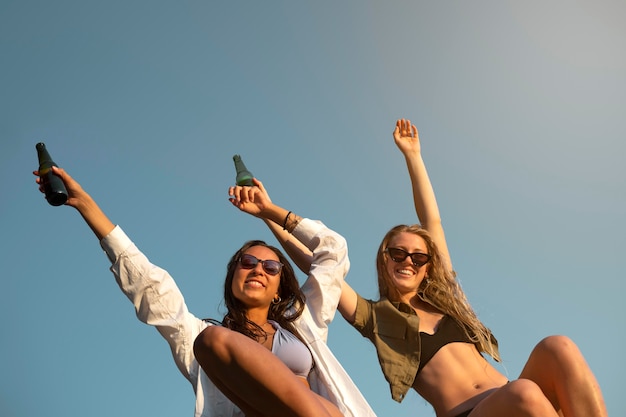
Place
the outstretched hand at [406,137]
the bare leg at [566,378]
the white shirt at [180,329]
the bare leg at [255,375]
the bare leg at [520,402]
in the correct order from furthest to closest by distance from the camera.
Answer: the outstretched hand at [406,137]
the white shirt at [180,329]
the bare leg at [566,378]
the bare leg at [520,402]
the bare leg at [255,375]

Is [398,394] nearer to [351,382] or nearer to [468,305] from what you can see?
[351,382]

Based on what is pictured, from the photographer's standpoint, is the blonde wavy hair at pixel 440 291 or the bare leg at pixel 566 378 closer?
the bare leg at pixel 566 378

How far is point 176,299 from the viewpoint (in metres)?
4.48

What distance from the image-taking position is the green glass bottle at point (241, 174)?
18.8 ft

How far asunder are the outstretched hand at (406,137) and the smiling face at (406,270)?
1.18m

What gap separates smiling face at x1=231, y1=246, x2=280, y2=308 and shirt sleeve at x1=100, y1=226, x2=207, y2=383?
501mm

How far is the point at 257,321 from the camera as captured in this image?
491cm

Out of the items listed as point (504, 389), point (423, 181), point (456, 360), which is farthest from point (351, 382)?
point (423, 181)

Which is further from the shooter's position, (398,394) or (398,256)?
(398,256)

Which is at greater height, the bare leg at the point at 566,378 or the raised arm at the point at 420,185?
the raised arm at the point at 420,185

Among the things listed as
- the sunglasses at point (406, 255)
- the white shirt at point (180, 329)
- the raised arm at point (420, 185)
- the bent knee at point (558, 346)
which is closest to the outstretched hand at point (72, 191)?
the white shirt at point (180, 329)

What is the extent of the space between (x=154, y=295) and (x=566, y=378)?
2.29 metres

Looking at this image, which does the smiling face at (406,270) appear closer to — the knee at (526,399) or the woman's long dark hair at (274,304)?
the woman's long dark hair at (274,304)

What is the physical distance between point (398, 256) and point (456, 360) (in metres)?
0.85
